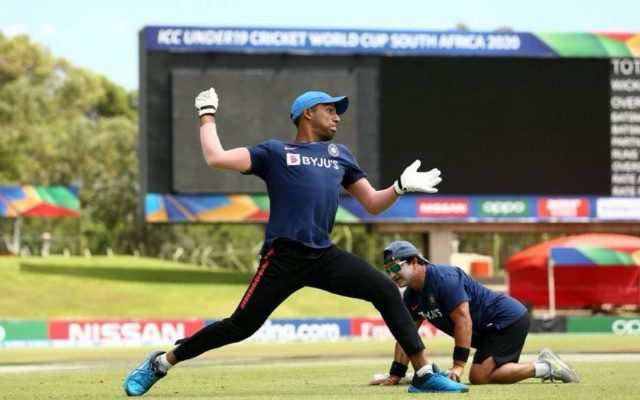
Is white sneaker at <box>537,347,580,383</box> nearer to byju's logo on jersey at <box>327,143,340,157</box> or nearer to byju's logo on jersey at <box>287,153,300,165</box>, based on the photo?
byju's logo on jersey at <box>327,143,340,157</box>

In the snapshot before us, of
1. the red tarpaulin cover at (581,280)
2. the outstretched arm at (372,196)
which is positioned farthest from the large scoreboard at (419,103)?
the outstretched arm at (372,196)

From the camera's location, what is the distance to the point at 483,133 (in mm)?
38031

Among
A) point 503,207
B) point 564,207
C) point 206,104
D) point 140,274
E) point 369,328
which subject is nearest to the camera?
point 206,104

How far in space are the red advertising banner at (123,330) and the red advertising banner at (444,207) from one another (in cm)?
814

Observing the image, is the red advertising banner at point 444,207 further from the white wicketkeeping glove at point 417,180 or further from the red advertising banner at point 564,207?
the white wicketkeeping glove at point 417,180

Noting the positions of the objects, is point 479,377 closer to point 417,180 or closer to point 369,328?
point 417,180

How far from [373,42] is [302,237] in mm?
28736

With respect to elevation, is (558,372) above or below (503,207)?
below

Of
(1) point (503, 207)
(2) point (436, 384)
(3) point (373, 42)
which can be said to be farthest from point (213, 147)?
(1) point (503, 207)

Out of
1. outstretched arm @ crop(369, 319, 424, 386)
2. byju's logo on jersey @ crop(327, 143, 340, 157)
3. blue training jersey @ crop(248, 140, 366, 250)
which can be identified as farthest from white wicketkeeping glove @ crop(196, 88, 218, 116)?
outstretched arm @ crop(369, 319, 424, 386)

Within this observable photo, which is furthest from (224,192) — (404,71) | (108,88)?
(108,88)

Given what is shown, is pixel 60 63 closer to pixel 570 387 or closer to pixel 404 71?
pixel 404 71

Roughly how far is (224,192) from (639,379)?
2554 cm

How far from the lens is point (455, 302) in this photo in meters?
12.0
